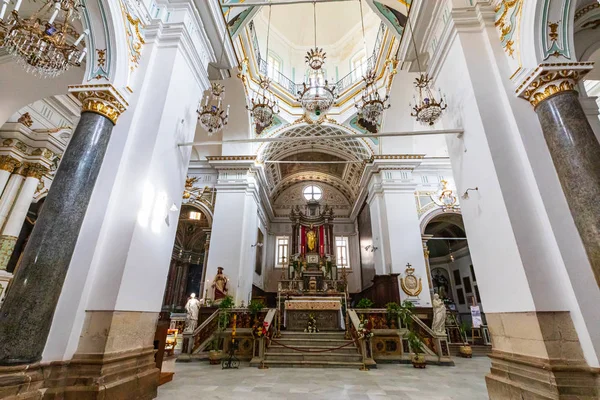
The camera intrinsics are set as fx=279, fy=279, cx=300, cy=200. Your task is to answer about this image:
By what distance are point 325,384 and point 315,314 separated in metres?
4.69

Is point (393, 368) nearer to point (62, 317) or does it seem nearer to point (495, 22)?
point (62, 317)

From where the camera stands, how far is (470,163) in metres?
4.21

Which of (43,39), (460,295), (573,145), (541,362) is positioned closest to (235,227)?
(43,39)

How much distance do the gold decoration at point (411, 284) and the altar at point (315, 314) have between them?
2459 mm

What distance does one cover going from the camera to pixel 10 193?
8031mm

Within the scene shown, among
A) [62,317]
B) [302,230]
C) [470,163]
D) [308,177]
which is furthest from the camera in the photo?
[308,177]

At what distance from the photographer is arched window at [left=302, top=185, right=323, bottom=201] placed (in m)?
18.5

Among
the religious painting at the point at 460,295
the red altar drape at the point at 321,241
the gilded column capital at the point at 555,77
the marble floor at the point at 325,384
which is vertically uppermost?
the red altar drape at the point at 321,241

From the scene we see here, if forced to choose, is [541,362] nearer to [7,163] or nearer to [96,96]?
[96,96]

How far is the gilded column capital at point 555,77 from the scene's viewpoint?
11.0 feet

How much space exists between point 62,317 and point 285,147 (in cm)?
1163

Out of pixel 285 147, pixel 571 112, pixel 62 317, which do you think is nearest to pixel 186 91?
pixel 62 317

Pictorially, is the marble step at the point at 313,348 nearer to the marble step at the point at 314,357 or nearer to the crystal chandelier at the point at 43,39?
the marble step at the point at 314,357

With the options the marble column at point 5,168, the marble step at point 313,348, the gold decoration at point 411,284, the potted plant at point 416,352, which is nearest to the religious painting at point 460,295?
the gold decoration at point 411,284
